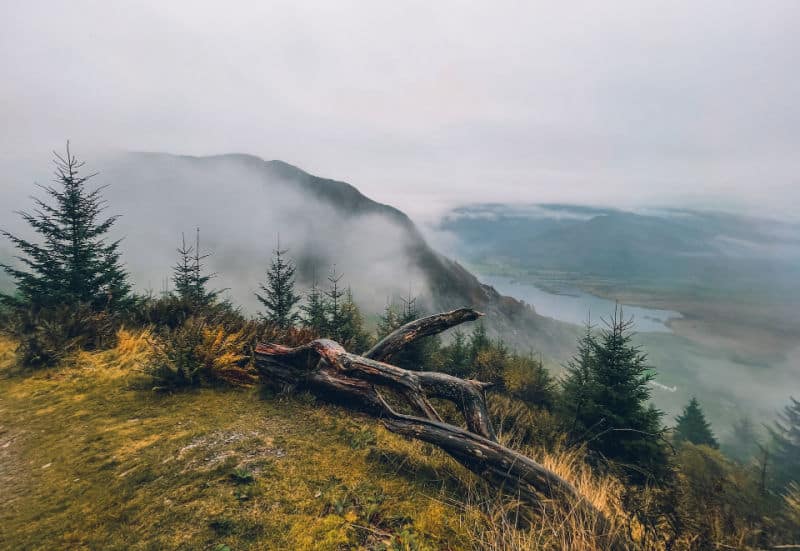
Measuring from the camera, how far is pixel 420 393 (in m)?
4.48

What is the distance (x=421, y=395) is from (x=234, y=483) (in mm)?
2326

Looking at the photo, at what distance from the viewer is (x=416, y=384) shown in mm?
4547

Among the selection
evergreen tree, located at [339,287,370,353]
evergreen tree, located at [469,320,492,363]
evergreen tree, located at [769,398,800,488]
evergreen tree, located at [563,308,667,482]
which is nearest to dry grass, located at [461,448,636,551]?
evergreen tree, located at [563,308,667,482]

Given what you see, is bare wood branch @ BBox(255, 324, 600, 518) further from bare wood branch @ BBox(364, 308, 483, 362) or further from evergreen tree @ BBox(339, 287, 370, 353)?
evergreen tree @ BBox(339, 287, 370, 353)

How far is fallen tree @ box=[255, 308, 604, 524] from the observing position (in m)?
3.42

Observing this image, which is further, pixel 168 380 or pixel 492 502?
pixel 168 380

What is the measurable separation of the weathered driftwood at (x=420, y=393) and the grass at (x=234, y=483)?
0.75 feet

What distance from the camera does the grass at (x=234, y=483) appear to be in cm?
271

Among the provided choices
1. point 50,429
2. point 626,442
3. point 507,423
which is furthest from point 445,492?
point 626,442

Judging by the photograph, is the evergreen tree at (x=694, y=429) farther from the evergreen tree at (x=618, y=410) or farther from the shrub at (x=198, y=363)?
the shrub at (x=198, y=363)

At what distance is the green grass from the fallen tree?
1.21 ft

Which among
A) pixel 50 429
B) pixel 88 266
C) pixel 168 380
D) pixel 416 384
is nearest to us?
pixel 50 429

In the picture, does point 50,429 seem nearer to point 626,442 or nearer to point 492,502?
point 492,502

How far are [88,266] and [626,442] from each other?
1706cm
